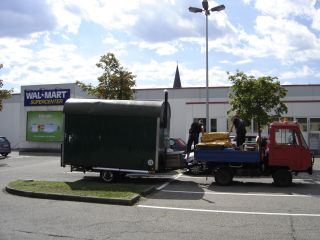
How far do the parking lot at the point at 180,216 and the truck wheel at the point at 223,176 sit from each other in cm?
88

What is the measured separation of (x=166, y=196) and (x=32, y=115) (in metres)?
28.0

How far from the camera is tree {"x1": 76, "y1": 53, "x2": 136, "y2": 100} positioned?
92.8ft

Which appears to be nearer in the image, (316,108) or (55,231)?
(55,231)

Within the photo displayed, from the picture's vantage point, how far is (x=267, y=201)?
40.5ft

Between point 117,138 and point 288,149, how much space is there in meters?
5.72

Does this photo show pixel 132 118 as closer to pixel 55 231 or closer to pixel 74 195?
pixel 74 195

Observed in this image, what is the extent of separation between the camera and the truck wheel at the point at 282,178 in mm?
15391

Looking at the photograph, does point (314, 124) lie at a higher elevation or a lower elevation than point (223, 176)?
higher

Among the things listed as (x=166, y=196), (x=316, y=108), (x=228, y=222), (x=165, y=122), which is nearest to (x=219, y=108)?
(x=316, y=108)

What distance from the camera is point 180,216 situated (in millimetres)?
10062

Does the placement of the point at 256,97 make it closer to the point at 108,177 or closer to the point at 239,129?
the point at 239,129

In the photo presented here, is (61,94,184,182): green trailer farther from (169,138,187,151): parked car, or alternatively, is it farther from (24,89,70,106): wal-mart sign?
(24,89,70,106): wal-mart sign

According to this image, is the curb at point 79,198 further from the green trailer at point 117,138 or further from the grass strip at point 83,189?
the green trailer at point 117,138

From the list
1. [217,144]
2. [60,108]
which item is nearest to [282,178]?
[217,144]
